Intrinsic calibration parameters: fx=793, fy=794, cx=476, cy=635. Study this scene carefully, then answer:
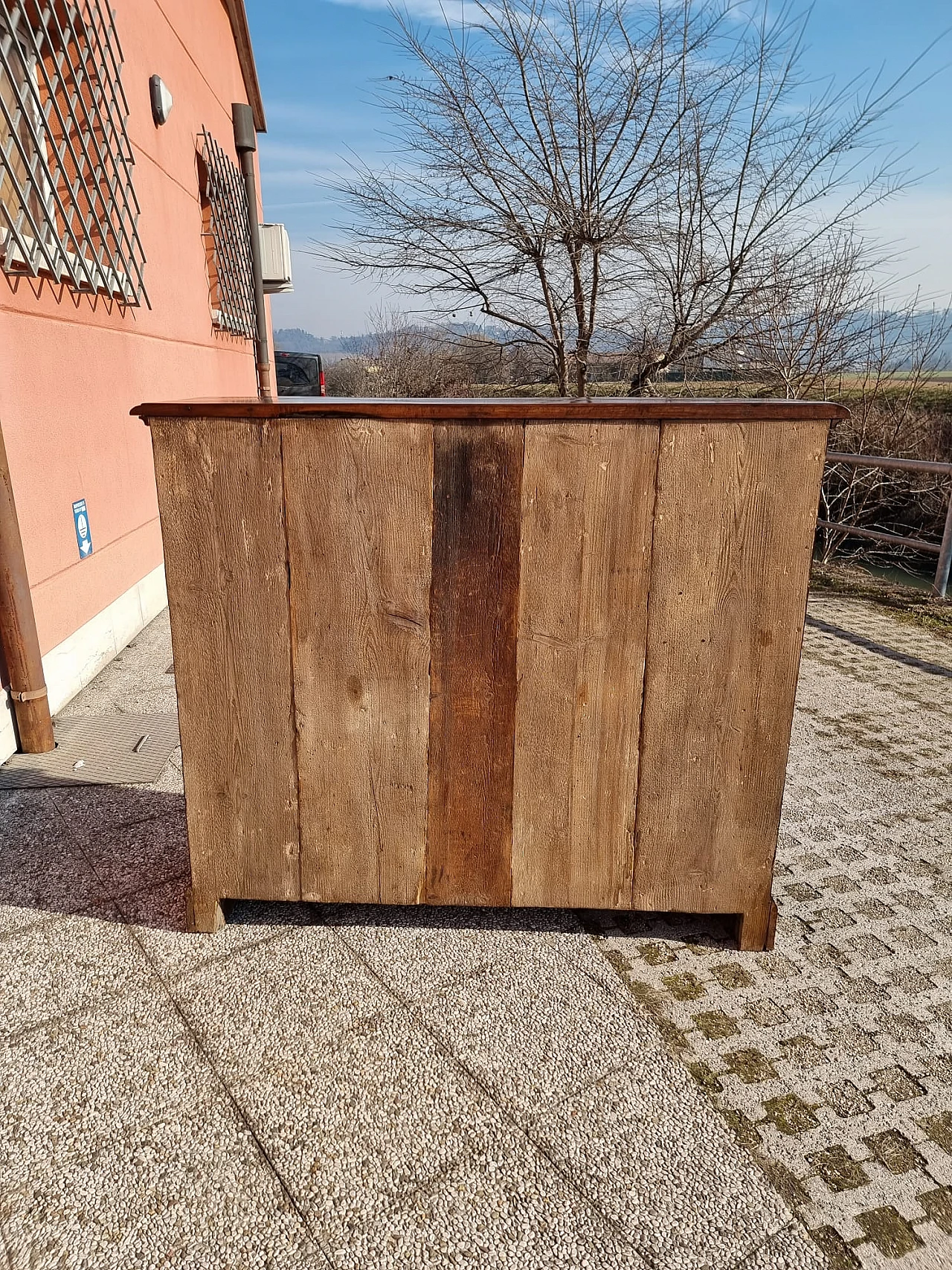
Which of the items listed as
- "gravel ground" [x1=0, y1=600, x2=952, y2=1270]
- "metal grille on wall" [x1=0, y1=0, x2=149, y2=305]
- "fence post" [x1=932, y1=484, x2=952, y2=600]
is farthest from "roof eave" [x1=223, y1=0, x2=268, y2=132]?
"gravel ground" [x1=0, y1=600, x2=952, y2=1270]

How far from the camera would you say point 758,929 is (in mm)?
1994

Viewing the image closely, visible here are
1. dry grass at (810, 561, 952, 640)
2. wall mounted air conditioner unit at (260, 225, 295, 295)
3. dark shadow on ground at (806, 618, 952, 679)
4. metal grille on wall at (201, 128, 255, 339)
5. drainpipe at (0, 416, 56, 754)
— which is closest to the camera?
drainpipe at (0, 416, 56, 754)

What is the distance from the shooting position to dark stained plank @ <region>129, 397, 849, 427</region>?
1.64 meters

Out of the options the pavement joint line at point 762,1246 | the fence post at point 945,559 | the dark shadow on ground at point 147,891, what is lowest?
the dark shadow on ground at point 147,891

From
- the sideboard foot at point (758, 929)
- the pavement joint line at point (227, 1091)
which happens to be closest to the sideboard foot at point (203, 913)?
the pavement joint line at point (227, 1091)

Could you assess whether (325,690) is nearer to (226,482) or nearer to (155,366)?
(226,482)

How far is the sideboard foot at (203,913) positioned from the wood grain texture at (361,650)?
244mm

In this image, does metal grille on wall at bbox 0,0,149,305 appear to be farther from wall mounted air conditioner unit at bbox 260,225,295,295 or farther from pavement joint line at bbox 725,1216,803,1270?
wall mounted air conditioner unit at bbox 260,225,295,295

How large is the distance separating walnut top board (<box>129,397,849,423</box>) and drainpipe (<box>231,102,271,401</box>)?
21.3 ft

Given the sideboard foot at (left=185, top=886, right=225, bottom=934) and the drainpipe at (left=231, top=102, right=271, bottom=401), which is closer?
the sideboard foot at (left=185, top=886, right=225, bottom=934)

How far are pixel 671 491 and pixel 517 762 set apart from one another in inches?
28.4

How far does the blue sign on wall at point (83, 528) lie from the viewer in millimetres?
3738

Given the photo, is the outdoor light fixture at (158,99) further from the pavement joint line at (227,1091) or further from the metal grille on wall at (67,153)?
the pavement joint line at (227,1091)

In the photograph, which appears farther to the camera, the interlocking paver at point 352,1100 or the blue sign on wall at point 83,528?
the blue sign on wall at point 83,528
